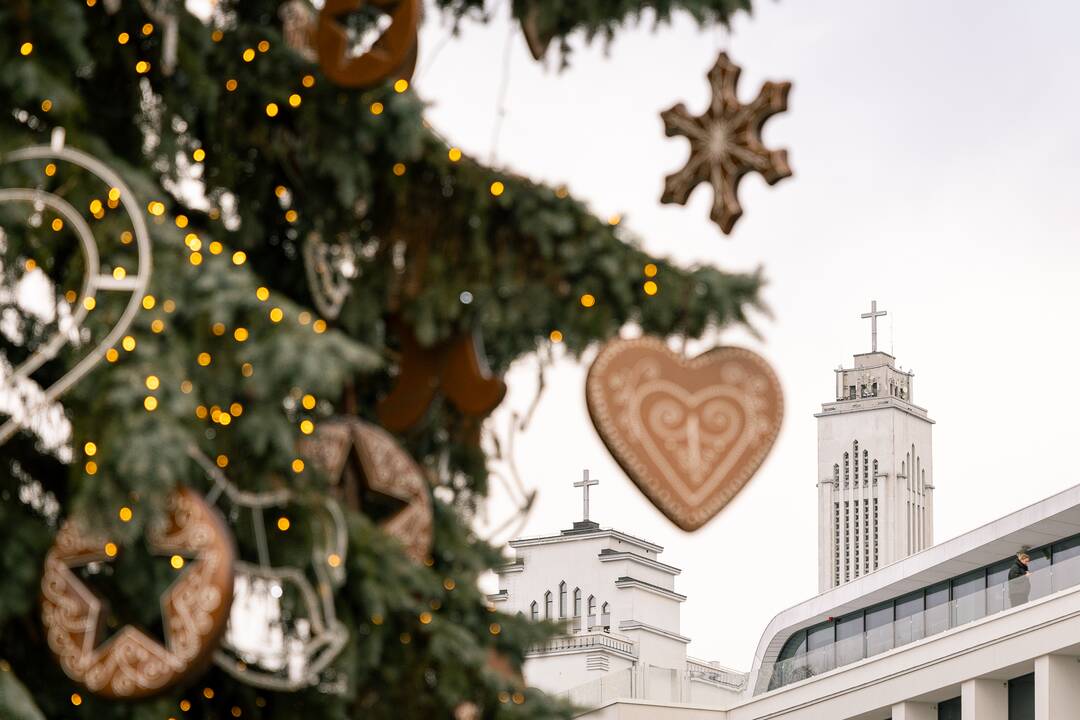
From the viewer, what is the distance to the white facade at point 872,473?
14612cm

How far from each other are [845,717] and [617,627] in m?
14.2

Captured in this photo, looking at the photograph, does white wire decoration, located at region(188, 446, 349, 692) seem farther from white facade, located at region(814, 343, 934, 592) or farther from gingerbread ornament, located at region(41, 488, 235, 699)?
white facade, located at region(814, 343, 934, 592)

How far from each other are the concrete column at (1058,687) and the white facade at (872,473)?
110m

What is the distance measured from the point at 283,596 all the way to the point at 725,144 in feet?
8.95

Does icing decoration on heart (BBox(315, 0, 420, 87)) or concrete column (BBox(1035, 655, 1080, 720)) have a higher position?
concrete column (BBox(1035, 655, 1080, 720))

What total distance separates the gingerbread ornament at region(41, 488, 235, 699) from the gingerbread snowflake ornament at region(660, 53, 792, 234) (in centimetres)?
278

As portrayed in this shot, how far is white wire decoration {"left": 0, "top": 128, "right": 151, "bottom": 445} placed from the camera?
7449 millimetres

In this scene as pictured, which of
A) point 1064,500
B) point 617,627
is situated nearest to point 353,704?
point 1064,500

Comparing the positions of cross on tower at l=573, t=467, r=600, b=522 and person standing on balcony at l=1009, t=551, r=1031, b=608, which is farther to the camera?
cross on tower at l=573, t=467, r=600, b=522

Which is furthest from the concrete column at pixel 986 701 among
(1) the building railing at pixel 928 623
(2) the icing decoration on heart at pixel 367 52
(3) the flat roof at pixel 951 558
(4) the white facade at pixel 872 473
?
(4) the white facade at pixel 872 473

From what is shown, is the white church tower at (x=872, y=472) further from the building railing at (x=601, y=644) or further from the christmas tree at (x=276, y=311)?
the christmas tree at (x=276, y=311)

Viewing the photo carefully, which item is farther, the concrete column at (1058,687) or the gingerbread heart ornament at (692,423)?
the concrete column at (1058,687)

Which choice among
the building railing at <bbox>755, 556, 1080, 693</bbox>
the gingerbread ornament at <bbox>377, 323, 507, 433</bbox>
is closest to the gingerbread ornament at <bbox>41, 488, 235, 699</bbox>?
the gingerbread ornament at <bbox>377, 323, 507, 433</bbox>

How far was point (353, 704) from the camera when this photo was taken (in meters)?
8.83
